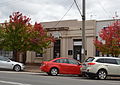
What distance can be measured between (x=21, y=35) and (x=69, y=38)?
7.81 meters

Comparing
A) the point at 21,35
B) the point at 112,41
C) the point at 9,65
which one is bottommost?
the point at 9,65

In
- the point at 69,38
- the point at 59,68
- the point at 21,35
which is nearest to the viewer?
the point at 59,68

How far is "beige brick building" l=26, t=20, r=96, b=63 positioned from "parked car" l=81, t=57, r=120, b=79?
13312 millimetres

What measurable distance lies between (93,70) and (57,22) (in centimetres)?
1732

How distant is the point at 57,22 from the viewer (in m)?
32.8

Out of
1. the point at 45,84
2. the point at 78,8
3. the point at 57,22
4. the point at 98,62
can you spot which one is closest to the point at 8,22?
the point at 57,22

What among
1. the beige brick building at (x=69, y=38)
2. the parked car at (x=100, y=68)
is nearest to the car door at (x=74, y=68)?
the parked car at (x=100, y=68)

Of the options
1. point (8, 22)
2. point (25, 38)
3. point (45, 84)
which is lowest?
point (45, 84)

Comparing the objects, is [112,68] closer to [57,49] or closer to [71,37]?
[71,37]

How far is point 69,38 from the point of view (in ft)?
105

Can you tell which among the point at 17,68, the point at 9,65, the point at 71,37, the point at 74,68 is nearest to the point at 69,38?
the point at 71,37

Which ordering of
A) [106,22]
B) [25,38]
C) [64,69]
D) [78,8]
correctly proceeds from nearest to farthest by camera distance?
[64,69] → [78,8] → [25,38] → [106,22]

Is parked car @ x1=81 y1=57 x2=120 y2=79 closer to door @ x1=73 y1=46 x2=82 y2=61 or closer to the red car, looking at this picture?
the red car

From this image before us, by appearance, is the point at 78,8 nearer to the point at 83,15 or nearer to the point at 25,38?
the point at 83,15
